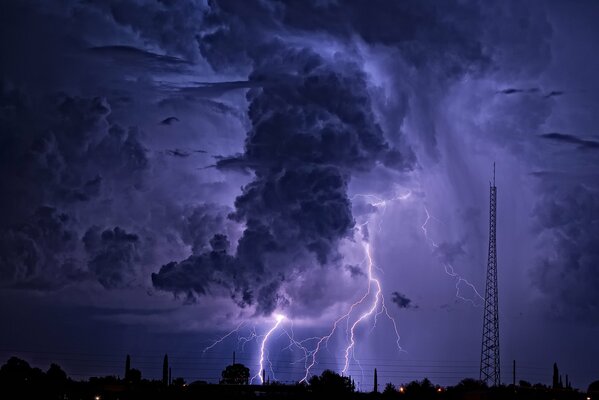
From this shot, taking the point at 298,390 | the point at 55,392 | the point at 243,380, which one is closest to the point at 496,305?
the point at 298,390

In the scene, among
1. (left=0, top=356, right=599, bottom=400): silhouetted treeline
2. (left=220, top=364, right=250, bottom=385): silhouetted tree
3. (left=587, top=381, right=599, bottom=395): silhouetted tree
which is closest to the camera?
(left=0, top=356, right=599, bottom=400): silhouetted treeline

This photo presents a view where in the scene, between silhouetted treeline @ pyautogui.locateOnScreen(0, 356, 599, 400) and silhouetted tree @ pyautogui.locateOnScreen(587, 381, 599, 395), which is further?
silhouetted tree @ pyautogui.locateOnScreen(587, 381, 599, 395)

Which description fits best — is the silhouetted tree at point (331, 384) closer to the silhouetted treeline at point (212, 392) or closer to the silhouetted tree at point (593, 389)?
the silhouetted treeline at point (212, 392)

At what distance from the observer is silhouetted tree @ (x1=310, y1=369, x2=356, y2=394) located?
114806 mm

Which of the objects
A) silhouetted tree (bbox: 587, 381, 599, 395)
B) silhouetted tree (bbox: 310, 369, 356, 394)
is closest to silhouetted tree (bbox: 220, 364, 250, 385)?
silhouetted tree (bbox: 310, 369, 356, 394)

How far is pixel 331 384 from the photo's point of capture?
12638 cm

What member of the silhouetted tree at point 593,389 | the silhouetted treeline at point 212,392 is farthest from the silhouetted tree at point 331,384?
the silhouetted tree at point 593,389

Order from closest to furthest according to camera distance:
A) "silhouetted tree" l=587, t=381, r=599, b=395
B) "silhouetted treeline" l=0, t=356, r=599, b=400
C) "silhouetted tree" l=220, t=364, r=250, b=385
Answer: "silhouetted treeline" l=0, t=356, r=599, b=400, "silhouetted tree" l=587, t=381, r=599, b=395, "silhouetted tree" l=220, t=364, r=250, b=385

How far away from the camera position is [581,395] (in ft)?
362

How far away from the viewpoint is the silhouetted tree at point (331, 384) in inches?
4520

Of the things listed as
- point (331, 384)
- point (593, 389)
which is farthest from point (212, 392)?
point (593, 389)

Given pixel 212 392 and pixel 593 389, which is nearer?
pixel 212 392

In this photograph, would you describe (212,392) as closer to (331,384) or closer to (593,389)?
(331,384)

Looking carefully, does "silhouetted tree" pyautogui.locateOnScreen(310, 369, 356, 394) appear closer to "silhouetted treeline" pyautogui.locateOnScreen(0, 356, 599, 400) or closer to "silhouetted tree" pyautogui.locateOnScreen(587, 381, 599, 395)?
"silhouetted treeline" pyautogui.locateOnScreen(0, 356, 599, 400)
